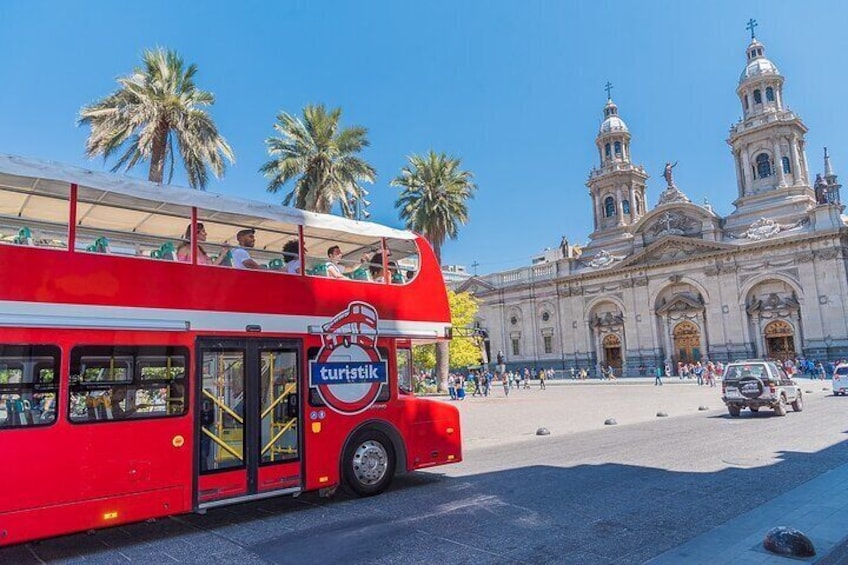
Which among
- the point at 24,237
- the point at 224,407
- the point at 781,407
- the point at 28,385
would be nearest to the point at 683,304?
the point at 781,407

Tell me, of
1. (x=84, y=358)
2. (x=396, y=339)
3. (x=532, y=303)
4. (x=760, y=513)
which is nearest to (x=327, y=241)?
(x=396, y=339)

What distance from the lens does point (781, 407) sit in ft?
60.3

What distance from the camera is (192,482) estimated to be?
22.7 ft

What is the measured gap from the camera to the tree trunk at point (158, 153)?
20156mm

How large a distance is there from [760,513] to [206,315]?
7.62 metres

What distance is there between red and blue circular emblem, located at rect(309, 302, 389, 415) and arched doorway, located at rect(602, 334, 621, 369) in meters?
58.0

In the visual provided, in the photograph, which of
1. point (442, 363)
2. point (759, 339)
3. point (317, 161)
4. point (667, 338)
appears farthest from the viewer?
point (667, 338)

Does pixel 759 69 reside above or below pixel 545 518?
above

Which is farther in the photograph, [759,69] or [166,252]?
[759,69]

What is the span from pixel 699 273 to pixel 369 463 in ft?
180

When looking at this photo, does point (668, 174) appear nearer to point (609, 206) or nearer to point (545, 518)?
point (609, 206)

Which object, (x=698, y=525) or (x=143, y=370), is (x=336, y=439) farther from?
(x=698, y=525)

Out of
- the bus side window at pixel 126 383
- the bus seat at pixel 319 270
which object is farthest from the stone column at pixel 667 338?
the bus side window at pixel 126 383

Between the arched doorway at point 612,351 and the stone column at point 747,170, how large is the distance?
20.6 metres
